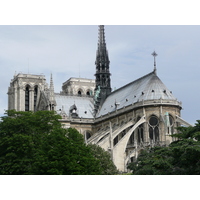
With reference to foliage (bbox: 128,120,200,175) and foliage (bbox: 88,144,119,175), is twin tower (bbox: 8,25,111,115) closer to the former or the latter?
foliage (bbox: 88,144,119,175)

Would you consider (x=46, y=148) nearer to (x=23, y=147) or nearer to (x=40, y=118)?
(x=23, y=147)

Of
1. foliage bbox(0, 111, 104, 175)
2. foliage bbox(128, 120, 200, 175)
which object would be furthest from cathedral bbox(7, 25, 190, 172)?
foliage bbox(128, 120, 200, 175)

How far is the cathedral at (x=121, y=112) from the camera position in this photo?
2840 inches

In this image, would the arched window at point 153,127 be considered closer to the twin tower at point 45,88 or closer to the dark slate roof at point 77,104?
the dark slate roof at point 77,104

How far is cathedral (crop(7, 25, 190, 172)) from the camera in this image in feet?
237

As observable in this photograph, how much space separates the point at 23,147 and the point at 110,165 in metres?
10.7

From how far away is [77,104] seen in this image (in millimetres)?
96062

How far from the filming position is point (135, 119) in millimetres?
76938

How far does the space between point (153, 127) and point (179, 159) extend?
33.2 meters

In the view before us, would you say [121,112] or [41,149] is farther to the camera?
[121,112]

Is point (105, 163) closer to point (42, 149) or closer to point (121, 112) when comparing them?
point (42, 149)

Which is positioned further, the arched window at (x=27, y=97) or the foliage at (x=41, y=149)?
the arched window at (x=27, y=97)

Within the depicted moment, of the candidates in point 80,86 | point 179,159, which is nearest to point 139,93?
point 179,159

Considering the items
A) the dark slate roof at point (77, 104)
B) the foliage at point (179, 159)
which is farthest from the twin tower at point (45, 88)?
the foliage at point (179, 159)
